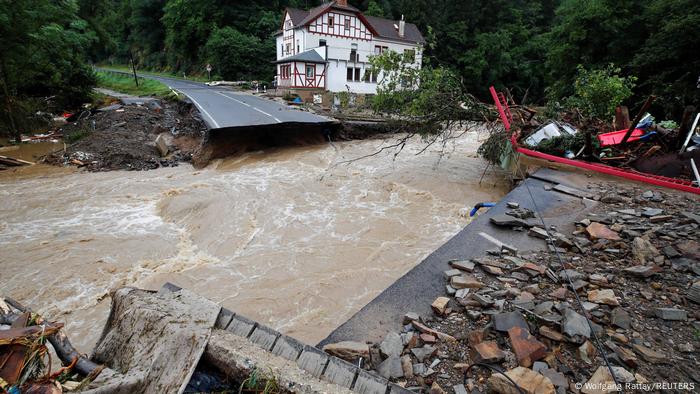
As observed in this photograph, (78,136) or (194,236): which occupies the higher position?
(78,136)

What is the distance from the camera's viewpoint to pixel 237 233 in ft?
28.3

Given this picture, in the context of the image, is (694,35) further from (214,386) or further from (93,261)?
(93,261)

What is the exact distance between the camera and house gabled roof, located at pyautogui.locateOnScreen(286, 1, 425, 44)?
1195 inches

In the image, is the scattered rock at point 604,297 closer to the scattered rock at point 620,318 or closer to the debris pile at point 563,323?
the debris pile at point 563,323

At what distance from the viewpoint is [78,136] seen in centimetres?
1689

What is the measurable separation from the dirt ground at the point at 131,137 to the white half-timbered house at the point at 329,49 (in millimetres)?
10821

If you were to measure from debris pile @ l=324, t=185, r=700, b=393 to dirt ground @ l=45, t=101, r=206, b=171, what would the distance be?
14.0 meters

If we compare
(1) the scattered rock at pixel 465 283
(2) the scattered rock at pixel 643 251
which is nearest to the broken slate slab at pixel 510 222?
(2) the scattered rock at pixel 643 251

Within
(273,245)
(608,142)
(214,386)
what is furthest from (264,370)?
(608,142)

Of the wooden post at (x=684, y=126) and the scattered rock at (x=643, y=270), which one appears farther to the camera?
the wooden post at (x=684, y=126)

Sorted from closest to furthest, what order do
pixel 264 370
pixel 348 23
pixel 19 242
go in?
pixel 264 370, pixel 19 242, pixel 348 23

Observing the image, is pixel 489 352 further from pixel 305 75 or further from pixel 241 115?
pixel 305 75

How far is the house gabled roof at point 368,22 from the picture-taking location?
30.3m

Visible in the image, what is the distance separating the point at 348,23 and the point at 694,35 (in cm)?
2344
